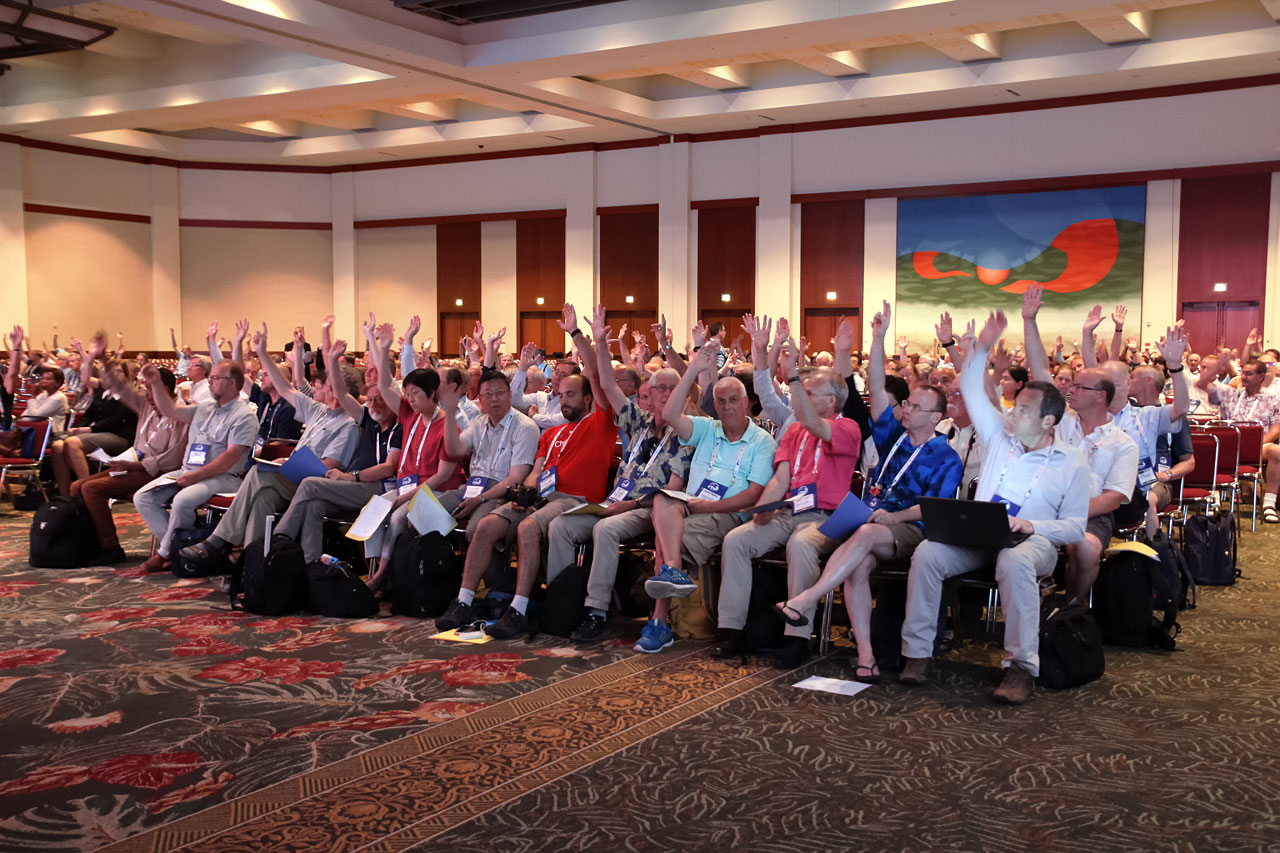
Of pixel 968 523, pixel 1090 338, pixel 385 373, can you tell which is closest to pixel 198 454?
pixel 385 373

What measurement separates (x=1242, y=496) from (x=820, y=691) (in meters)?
7.33

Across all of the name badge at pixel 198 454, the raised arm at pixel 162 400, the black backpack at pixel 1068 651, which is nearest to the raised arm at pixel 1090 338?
the black backpack at pixel 1068 651

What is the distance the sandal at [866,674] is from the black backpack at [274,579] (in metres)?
2.97

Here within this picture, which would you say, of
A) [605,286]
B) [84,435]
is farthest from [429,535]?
[605,286]

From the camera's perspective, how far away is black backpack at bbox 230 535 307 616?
231 inches

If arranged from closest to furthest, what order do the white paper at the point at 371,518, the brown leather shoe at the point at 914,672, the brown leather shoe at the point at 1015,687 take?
the brown leather shoe at the point at 1015,687 < the brown leather shoe at the point at 914,672 < the white paper at the point at 371,518

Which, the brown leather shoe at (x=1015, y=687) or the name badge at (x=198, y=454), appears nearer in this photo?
the brown leather shoe at (x=1015, y=687)

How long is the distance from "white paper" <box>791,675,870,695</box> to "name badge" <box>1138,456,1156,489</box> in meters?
2.16

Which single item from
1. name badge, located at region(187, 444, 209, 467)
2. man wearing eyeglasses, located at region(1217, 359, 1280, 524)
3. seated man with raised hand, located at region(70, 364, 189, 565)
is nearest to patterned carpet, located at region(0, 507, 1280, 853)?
name badge, located at region(187, 444, 209, 467)

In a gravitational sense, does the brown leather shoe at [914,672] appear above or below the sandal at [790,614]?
below

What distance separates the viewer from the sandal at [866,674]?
466 centimetres

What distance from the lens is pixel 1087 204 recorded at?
1650 cm

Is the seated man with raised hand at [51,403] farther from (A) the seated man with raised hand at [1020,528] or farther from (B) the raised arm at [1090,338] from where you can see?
(B) the raised arm at [1090,338]

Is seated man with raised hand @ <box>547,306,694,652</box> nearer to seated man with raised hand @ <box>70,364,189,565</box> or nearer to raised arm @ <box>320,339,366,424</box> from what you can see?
raised arm @ <box>320,339,366,424</box>
